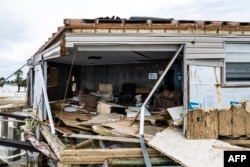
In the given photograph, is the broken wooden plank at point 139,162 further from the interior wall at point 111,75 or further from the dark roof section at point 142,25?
the interior wall at point 111,75

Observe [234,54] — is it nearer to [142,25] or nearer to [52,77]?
[142,25]

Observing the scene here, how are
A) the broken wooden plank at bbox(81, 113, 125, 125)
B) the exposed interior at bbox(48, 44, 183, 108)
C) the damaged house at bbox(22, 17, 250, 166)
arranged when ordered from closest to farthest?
the damaged house at bbox(22, 17, 250, 166), the broken wooden plank at bbox(81, 113, 125, 125), the exposed interior at bbox(48, 44, 183, 108)

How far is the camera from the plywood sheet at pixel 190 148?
4.30 m

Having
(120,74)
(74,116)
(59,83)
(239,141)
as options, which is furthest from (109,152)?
(59,83)

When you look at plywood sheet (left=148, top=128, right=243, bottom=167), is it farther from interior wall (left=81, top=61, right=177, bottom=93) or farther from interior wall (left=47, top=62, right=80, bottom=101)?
interior wall (left=47, top=62, right=80, bottom=101)

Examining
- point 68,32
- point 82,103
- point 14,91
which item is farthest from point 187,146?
point 14,91

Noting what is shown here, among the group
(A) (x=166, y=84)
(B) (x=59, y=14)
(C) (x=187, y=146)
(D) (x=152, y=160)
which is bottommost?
(D) (x=152, y=160)

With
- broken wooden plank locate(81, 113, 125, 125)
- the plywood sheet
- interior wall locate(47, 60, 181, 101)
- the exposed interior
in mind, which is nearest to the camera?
the plywood sheet

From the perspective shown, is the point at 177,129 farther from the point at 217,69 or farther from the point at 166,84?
the point at 166,84

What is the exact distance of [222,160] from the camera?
4305 millimetres

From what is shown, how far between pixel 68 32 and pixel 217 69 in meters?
3.84

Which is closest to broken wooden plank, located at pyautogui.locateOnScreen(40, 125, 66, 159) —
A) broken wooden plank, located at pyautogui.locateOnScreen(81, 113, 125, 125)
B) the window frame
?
broken wooden plank, located at pyautogui.locateOnScreen(81, 113, 125, 125)

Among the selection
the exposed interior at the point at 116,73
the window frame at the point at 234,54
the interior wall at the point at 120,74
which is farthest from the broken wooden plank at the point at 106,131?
the interior wall at the point at 120,74

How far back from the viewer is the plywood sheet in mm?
4305
